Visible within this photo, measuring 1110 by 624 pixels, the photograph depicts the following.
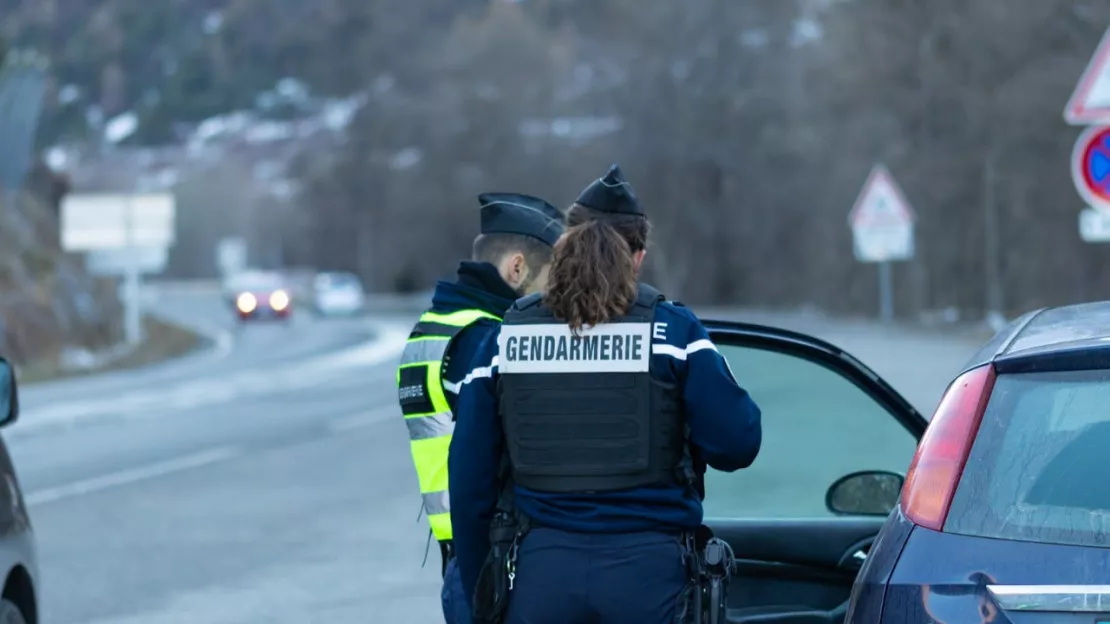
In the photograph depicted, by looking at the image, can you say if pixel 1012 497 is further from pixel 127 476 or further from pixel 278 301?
pixel 278 301

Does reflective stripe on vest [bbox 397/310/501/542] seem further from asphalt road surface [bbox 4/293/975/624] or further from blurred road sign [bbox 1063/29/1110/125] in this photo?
blurred road sign [bbox 1063/29/1110/125]

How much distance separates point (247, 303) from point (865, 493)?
5472 cm

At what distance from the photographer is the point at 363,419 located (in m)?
19.5

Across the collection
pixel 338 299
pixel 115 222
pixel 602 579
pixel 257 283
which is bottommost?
pixel 338 299

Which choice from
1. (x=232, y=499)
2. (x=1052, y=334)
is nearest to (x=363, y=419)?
(x=232, y=499)

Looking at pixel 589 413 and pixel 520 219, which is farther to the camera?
pixel 520 219

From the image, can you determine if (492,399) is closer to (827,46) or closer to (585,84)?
(827,46)

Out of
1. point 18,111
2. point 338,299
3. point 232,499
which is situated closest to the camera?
point 232,499

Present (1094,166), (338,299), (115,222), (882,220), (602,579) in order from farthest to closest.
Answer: (338,299) < (115,222) < (882,220) < (1094,166) < (602,579)

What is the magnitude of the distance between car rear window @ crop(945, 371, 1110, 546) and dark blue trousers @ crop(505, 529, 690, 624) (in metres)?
0.70

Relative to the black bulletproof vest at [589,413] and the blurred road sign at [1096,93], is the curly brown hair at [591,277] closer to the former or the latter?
the black bulletproof vest at [589,413]

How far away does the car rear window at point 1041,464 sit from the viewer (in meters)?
3.09

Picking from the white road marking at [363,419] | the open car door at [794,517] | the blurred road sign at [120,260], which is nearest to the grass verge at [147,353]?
the blurred road sign at [120,260]

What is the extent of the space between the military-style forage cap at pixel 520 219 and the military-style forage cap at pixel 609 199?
52 centimetres
